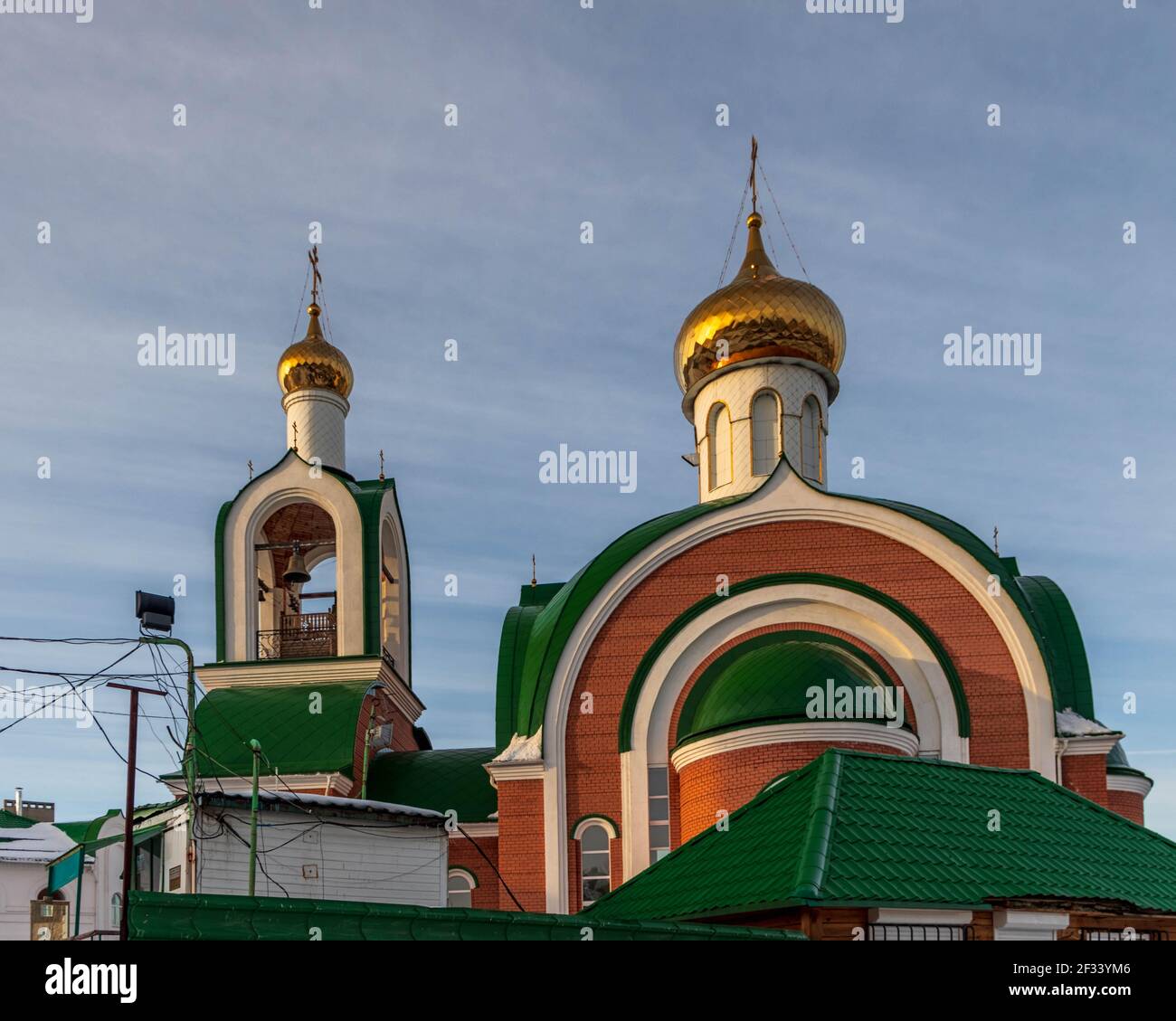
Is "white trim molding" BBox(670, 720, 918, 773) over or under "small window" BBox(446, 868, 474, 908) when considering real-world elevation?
over

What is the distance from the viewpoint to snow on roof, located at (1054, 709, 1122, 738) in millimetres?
14414

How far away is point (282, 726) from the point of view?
17.1 metres

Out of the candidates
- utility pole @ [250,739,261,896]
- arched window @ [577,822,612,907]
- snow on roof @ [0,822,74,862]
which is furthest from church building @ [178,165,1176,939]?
utility pole @ [250,739,261,896]

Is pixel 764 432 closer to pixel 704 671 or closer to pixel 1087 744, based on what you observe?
pixel 704 671

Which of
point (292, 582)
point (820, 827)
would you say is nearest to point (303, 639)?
point (292, 582)

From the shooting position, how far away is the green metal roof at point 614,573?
15.1 metres

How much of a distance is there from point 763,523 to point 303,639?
660 centimetres


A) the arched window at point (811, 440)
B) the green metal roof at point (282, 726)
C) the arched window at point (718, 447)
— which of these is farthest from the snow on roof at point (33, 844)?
the arched window at point (811, 440)

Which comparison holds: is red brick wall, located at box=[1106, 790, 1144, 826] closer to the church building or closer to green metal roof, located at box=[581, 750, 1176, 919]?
the church building

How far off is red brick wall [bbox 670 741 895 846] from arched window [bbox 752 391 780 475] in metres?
4.85

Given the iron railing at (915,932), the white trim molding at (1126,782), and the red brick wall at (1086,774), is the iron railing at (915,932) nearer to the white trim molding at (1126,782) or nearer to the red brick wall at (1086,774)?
the red brick wall at (1086,774)

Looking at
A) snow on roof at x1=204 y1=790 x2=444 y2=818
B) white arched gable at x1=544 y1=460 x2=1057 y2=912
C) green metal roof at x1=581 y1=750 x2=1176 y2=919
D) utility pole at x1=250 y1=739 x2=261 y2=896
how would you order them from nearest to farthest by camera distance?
green metal roof at x1=581 y1=750 x2=1176 y2=919
utility pole at x1=250 y1=739 x2=261 y2=896
snow on roof at x1=204 y1=790 x2=444 y2=818
white arched gable at x1=544 y1=460 x2=1057 y2=912
